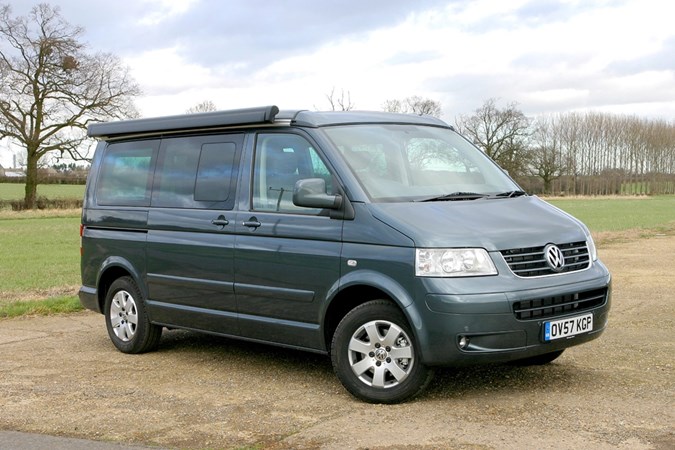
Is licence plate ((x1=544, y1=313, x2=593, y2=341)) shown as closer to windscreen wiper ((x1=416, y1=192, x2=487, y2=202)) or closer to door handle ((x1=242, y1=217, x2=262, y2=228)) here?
windscreen wiper ((x1=416, y1=192, x2=487, y2=202))

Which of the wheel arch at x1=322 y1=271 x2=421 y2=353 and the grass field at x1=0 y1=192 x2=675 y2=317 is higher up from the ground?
the wheel arch at x1=322 y1=271 x2=421 y2=353

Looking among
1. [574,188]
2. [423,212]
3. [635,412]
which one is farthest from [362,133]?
[574,188]

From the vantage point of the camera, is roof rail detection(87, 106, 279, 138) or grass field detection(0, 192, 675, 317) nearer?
roof rail detection(87, 106, 279, 138)

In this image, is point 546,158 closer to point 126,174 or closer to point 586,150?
point 586,150

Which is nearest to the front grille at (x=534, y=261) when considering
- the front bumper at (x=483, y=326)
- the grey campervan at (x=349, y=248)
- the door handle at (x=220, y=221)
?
the grey campervan at (x=349, y=248)

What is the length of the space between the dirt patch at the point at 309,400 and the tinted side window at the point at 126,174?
1.45 meters

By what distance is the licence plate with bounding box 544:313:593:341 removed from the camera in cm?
558

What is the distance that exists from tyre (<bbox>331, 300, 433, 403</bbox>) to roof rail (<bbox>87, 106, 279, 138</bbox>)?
180cm

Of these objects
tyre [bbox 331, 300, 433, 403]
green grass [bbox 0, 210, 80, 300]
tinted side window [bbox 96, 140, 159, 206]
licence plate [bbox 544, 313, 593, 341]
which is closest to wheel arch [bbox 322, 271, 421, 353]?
tyre [bbox 331, 300, 433, 403]

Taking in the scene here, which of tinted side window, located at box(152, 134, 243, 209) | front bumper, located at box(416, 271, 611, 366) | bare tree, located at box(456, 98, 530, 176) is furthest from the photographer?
bare tree, located at box(456, 98, 530, 176)

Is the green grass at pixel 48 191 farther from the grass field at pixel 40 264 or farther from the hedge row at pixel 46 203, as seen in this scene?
the grass field at pixel 40 264

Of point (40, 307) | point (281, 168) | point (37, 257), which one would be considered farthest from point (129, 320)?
point (37, 257)

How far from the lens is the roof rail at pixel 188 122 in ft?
21.7

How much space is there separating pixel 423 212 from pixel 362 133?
109 cm
